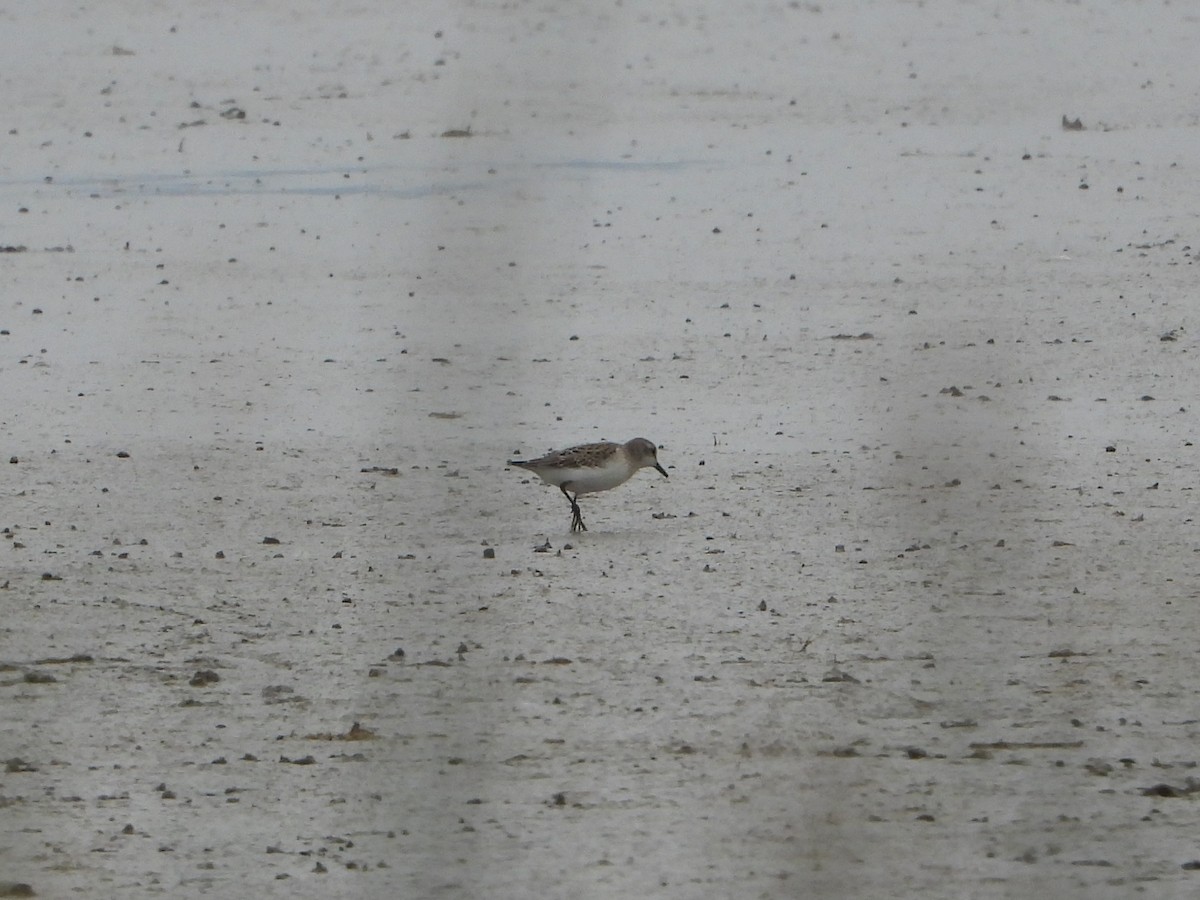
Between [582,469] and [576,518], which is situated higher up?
[582,469]

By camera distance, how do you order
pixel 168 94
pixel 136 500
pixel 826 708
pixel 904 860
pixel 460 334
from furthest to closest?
1. pixel 168 94
2. pixel 460 334
3. pixel 136 500
4. pixel 826 708
5. pixel 904 860

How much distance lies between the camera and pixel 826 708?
4.90 meters

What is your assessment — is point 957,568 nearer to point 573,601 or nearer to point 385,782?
point 573,601

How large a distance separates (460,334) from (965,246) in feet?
11.7

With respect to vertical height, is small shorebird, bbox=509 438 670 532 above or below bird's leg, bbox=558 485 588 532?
above

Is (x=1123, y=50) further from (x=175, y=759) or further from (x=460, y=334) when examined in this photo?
(x=175, y=759)

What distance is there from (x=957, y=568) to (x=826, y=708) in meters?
1.46

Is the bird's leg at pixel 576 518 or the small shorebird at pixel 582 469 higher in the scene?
the small shorebird at pixel 582 469

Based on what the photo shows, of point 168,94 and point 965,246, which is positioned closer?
point 965,246

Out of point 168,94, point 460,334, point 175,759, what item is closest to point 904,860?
point 175,759

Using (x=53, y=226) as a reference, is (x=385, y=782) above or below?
below

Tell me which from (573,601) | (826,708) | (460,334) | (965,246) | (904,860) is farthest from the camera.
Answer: (965,246)

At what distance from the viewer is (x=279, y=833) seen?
4.08 m

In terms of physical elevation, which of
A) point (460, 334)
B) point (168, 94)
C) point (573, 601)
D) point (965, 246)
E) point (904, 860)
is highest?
point (168, 94)
